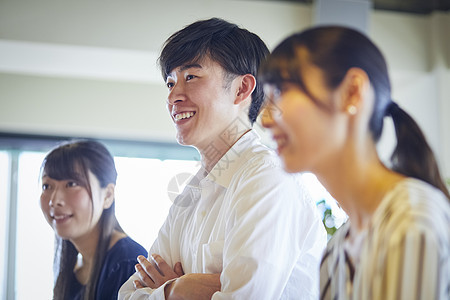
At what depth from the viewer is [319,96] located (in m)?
0.95

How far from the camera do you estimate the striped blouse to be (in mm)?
778

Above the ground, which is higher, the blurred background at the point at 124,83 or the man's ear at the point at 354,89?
the blurred background at the point at 124,83

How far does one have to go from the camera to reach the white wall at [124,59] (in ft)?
15.0

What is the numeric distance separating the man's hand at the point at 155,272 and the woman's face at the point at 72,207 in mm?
702

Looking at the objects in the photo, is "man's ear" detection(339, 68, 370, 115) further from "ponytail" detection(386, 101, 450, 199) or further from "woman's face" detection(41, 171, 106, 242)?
"woman's face" detection(41, 171, 106, 242)

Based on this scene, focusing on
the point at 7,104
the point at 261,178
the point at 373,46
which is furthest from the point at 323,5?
the point at 373,46

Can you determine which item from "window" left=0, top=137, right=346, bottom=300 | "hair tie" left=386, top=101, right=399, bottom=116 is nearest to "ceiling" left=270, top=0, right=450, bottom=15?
"window" left=0, top=137, right=346, bottom=300

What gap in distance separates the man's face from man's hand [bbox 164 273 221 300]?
392 mm

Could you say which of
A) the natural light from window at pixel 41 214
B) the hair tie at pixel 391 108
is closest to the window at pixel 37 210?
the natural light from window at pixel 41 214

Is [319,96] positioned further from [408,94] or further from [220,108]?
[408,94]

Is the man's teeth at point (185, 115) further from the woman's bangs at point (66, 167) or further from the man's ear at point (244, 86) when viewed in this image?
the woman's bangs at point (66, 167)

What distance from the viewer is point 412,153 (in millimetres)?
964

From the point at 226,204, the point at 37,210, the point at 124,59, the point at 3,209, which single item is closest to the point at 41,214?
the point at 37,210

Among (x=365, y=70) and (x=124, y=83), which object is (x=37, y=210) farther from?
(x=365, y=70)
